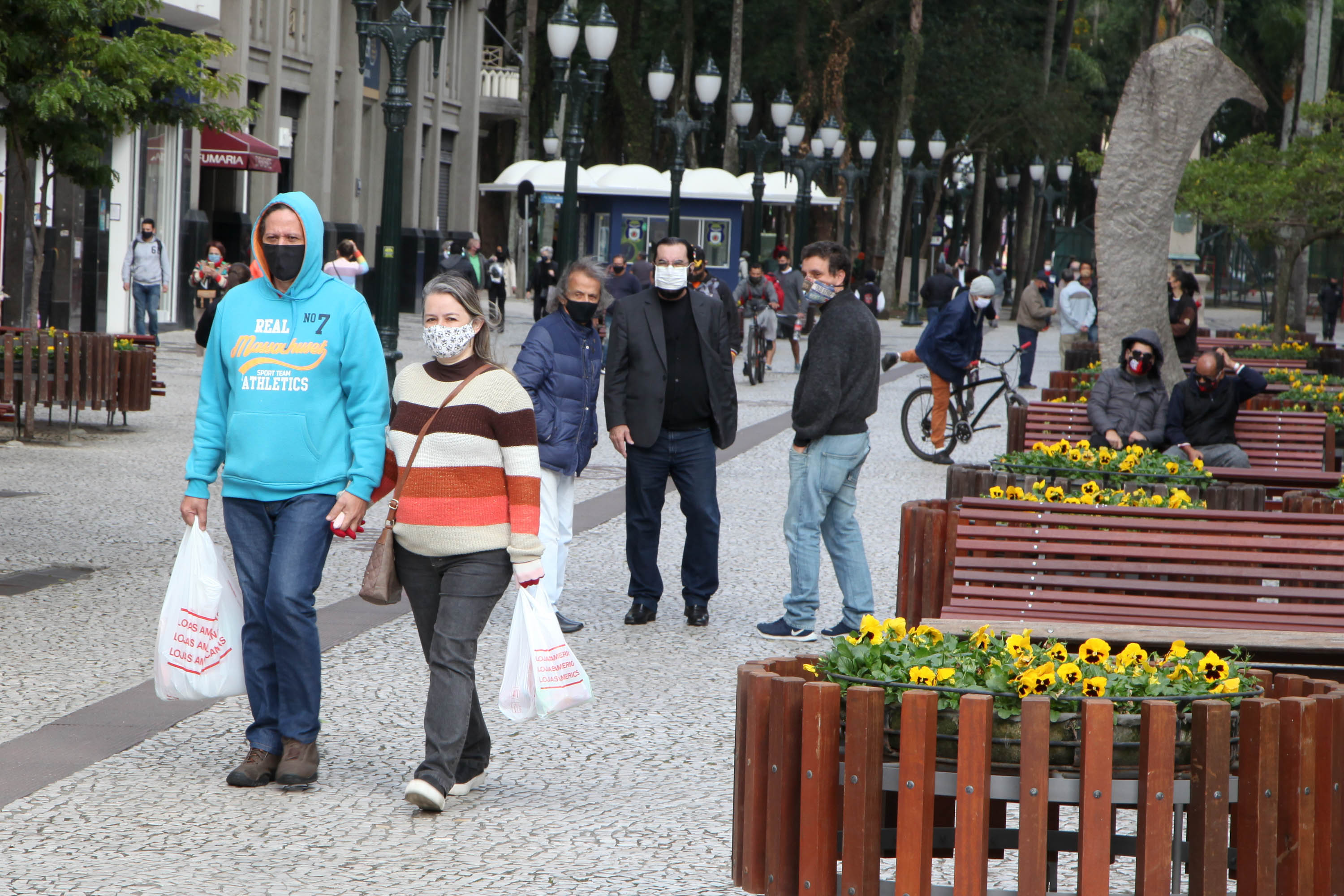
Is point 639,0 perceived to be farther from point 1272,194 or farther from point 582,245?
point 1272,194

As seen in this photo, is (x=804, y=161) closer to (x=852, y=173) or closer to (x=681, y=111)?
(x=681, y=111)

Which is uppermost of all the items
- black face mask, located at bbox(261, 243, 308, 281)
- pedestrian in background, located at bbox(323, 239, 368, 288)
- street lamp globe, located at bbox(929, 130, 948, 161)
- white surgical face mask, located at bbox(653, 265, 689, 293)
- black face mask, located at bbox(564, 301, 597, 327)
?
street lamp globe, located at bbox(929, 130, 948, 161)

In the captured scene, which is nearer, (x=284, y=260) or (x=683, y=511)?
(x=284, y=260)

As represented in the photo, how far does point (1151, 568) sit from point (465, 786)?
2518 millimetres

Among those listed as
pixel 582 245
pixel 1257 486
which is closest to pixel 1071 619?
pixel 1257 486

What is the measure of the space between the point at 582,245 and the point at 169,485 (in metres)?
32.2

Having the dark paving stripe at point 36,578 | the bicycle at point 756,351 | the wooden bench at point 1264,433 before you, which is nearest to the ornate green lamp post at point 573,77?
the bicycle at point 756,351

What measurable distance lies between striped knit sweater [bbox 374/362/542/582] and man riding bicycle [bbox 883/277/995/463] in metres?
10.2

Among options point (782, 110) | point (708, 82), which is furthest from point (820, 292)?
point (782, 110)

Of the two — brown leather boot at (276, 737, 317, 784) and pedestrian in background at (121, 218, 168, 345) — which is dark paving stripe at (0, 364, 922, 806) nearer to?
brown leather boot at (276, 737, 317, 784)

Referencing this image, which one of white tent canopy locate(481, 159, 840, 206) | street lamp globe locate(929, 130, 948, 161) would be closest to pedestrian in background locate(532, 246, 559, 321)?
white tent canopy locate(481, 159, 840, 206)

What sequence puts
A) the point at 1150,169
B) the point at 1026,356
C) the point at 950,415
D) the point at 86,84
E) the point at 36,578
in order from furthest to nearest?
the point at 1026,356 < the point at 950,415 < the point at 1150,169 < the point at 86,84 < the point at 36,578

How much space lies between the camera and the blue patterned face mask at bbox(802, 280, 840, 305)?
804 centimetres

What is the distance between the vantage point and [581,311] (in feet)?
25.2
